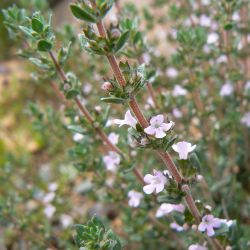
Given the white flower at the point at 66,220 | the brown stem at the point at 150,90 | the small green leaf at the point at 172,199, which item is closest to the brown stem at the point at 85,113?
A: the brown stem at the point at 150,90

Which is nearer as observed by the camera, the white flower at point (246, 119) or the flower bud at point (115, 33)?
the flower bud at point (115, 33)

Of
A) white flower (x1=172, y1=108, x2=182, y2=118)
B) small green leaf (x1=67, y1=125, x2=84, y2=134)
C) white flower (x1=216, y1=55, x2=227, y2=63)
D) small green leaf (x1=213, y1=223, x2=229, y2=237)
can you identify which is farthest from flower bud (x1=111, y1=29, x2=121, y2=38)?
white flower (x1=216, y1=55, x2=227, y2=63)

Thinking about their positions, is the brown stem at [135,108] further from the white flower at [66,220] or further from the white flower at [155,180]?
the white flower at [66,220]

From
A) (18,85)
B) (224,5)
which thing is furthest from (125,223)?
(18,85)

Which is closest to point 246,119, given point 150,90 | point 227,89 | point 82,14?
point 227,89

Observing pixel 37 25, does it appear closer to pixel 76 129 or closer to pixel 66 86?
pixel 66 86

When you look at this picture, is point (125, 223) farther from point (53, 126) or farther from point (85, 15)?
point (85, 15)
